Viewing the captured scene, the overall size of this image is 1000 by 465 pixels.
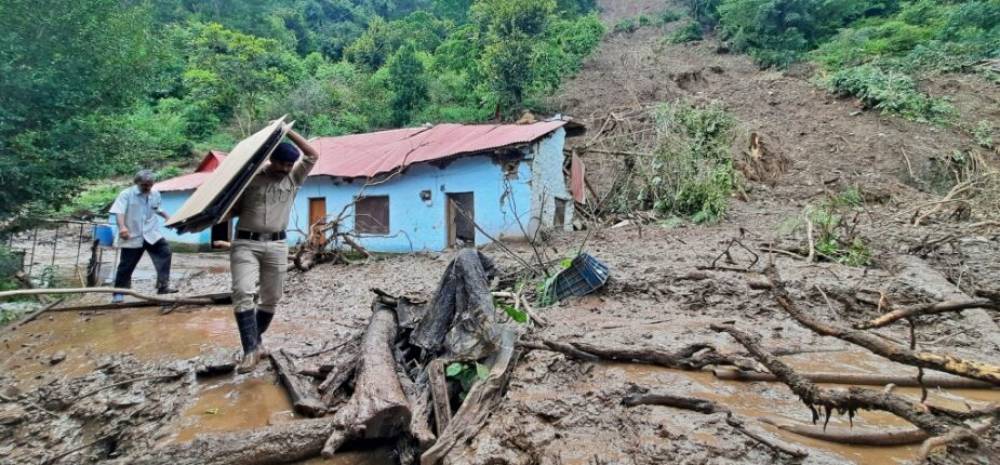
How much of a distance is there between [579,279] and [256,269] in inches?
137

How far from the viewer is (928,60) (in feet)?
53.2

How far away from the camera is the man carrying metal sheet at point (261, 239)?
345 cm

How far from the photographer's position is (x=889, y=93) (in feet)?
48.5

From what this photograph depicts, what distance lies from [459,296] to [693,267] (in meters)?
3.86

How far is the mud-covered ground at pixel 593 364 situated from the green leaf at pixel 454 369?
1.23 feet

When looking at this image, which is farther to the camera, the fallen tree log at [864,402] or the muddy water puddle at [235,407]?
the muddy water puddle at [235,407]

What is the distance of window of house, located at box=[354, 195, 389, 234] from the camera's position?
12.6 m

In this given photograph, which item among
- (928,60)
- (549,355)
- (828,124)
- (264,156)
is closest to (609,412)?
(549,355)

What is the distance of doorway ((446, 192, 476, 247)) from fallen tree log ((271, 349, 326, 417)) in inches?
311

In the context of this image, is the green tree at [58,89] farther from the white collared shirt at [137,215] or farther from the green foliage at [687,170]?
the green foliage at [687,170]

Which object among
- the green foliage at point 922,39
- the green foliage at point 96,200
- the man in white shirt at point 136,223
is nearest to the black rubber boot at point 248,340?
the man in white shirt at point 136,223

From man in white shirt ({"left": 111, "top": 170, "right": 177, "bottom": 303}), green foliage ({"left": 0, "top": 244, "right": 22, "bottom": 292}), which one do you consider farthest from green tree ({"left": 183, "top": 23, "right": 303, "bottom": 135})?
man in white shirt ({"left": 111, "top": 170, "right": 177, "bottom": 303})

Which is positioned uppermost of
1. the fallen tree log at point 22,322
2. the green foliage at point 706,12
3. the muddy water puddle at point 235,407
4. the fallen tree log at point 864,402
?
the green foliage at point 706,12

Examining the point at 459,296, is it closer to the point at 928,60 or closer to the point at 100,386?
the point at 100,386
